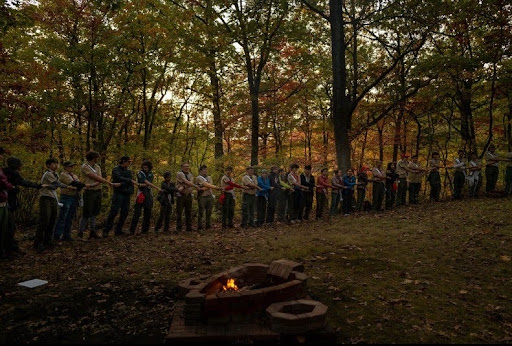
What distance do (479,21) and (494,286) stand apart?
1426cm

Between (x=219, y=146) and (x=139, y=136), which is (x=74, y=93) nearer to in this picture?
(x=139, y=136)

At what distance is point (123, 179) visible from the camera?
31.8 ft

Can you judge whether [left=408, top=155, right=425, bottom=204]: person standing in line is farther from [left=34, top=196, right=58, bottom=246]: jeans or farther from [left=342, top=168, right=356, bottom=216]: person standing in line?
[left=34, top=196, right=58, bottom=246]: jeans

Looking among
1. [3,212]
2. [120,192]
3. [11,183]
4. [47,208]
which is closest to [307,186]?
[120,192]

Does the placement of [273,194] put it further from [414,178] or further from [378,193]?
[414,178]

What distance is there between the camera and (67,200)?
882cm

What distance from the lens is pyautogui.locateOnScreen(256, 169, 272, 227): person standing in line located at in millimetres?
12102

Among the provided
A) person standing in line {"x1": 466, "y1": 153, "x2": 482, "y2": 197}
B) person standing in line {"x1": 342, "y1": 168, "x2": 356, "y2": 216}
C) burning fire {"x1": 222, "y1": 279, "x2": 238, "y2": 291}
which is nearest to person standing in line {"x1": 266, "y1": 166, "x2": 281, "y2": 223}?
person standing in line {"x1": 342, "y1": 168, "x2": 356, "y2": 216}

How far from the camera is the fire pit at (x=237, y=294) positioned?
13.3ft

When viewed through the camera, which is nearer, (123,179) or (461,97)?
(123,179)

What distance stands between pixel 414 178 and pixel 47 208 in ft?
44.6

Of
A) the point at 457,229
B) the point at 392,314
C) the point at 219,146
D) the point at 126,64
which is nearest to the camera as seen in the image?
the point at 392,314

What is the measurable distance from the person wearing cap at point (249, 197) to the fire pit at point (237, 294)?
6480 millimetres

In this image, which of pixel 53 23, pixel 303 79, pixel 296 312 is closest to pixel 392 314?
pixel 296 312
